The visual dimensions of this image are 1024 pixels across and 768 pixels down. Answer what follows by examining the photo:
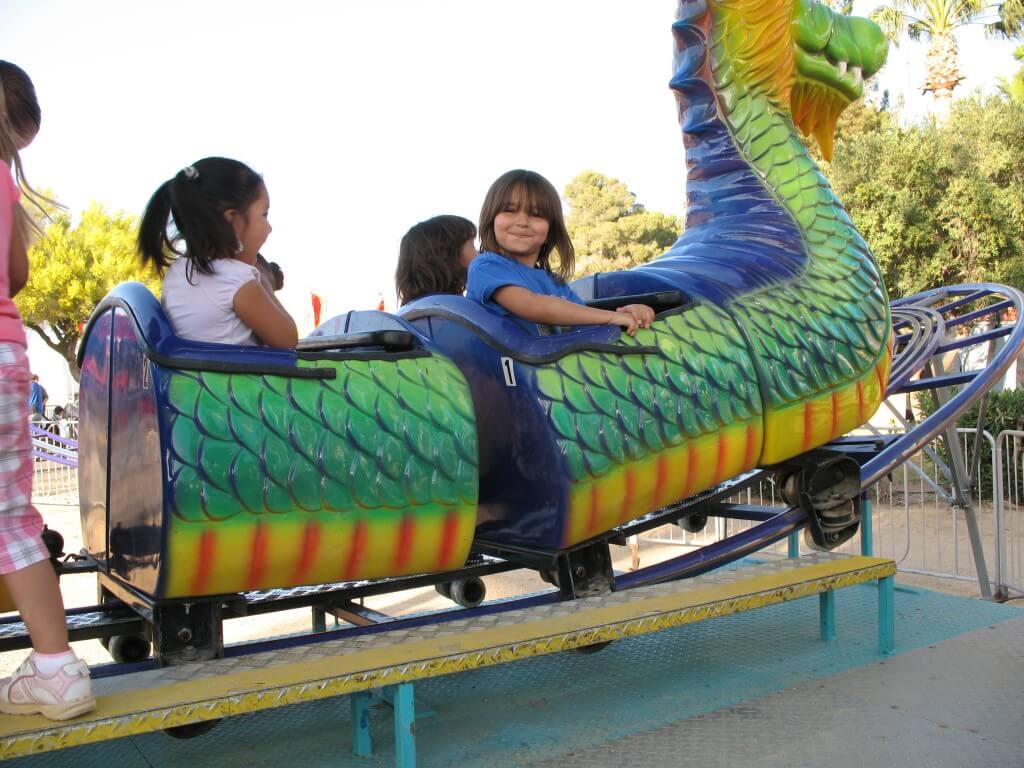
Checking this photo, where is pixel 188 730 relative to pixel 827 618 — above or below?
above

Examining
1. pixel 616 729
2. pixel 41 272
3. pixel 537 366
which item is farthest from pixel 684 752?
pixel 41 272

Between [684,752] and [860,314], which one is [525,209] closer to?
[860,314]

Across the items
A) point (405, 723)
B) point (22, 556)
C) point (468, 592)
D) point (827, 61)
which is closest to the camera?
point (22, 556)

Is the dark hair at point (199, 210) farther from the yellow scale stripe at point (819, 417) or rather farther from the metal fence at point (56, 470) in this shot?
the metal fence at point (56, 470)

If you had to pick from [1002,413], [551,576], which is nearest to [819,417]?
[551,576]

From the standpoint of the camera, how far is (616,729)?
230 centimetres

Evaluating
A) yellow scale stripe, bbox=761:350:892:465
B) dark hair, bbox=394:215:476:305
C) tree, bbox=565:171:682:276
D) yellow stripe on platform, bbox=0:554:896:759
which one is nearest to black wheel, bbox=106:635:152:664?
yellow stripe on platform, bbox=0:554:896:759

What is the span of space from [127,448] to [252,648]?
0.54m

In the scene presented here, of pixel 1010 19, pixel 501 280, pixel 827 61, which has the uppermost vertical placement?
pixel 1010 19

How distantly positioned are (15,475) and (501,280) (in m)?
1.27

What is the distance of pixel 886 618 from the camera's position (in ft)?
9.26

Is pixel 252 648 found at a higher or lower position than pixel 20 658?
higher

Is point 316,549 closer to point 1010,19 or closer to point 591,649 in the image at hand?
point 591,649

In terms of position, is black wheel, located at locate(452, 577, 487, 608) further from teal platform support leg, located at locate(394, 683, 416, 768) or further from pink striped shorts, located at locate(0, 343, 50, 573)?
pink striped shorts, located at locate(0, 343, 50, 573)
